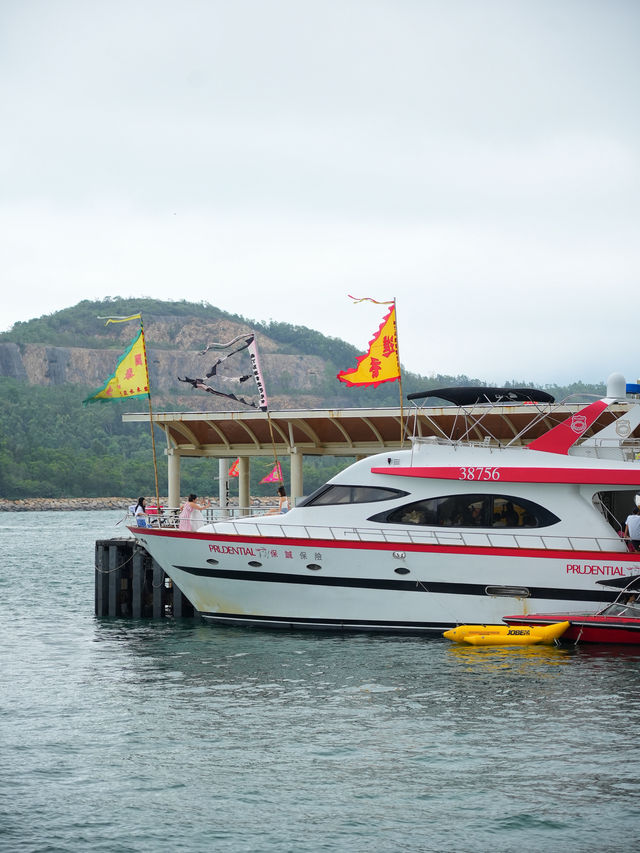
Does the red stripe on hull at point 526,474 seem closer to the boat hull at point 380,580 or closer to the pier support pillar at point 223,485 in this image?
the boat hull at point 380,580

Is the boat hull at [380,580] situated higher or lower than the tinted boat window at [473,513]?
lower

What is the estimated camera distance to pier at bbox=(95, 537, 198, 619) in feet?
84.2

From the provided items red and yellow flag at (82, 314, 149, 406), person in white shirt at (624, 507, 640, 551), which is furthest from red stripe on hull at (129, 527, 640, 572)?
red and yellow flag at (82, 314, 149, 406)

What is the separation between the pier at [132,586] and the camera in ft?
84.2

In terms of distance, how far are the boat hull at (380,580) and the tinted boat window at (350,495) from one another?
1.07 m

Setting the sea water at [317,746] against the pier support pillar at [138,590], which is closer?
the sea water at [317,746]

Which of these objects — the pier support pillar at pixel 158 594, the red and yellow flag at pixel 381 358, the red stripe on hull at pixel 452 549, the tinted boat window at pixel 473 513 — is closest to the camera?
the red stripe on hull at pixel 452 549

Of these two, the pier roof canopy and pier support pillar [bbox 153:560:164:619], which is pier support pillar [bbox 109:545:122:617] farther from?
the pier roof canopy

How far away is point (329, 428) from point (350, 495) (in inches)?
561

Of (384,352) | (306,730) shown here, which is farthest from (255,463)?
(306,730)

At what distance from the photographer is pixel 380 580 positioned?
2084cm

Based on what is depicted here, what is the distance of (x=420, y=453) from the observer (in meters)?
21.6

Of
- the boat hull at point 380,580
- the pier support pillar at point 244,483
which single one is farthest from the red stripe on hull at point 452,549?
the pier support pillar at point 244,483

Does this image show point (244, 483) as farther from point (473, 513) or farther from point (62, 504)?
point (62, 504)
